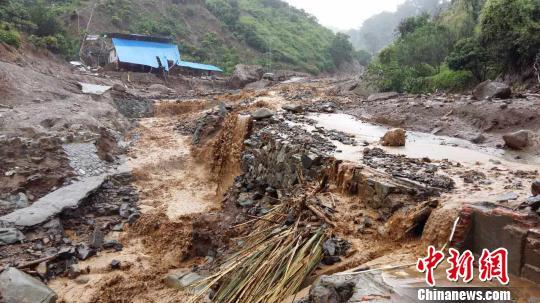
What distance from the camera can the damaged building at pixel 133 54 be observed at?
80.4 feet

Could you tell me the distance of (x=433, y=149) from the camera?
7.38m

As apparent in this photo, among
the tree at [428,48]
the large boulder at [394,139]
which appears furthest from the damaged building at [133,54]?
the large boulder at [394,139]

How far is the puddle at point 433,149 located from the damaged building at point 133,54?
18.2m

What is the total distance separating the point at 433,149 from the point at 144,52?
73.8 feet

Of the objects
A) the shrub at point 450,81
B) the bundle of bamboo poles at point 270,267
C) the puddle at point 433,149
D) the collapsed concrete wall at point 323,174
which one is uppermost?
the shrub at point 450,81

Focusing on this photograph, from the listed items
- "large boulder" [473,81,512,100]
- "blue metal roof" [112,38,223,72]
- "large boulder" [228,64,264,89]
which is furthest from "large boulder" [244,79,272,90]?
"large boulder" [473,81,512,100]

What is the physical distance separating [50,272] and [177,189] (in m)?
4.62

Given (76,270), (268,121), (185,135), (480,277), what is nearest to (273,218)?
(480,277)

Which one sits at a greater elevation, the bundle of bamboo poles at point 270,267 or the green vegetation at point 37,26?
the green vegetation at point 37,26

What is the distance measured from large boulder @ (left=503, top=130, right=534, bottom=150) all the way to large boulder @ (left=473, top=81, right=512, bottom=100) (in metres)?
3.08

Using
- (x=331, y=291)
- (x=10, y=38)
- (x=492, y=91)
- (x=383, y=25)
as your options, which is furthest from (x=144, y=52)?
(x=383, y=25)

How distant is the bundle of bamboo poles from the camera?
150 inches

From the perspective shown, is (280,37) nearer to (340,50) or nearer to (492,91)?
(340,50)

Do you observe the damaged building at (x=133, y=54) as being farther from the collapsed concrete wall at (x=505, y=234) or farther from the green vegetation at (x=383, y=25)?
the green vegetation at (x=383, y=25)
